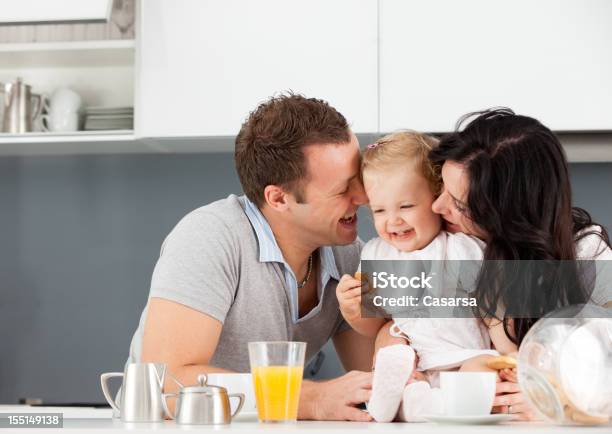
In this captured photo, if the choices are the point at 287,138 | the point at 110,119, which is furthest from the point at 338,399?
the point at 110,119

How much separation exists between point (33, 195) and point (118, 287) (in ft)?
1.45

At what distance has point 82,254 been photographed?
3207 millimetres

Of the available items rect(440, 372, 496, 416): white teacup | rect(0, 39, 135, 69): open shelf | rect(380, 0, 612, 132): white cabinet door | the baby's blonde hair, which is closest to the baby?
the baby's blonde hair

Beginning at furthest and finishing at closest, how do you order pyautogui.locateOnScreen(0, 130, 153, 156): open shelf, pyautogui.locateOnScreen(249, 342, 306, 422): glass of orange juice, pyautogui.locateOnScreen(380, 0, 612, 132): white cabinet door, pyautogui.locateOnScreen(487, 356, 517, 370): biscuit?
pyautogui.locateOnScreen(0, 130, 153, 156): open shelf, pyautogui.locateOnScreen(380, 0, 612, 132): white cabinet door, pyautogui.locateOnScreen(487, 356, 517, 370): biscuit, pyautogui.locateOnScreen(249, 342, 306, 422): glass of orange juice

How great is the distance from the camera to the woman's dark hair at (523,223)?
64.5 inches

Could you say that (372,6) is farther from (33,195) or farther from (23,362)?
(23,362)

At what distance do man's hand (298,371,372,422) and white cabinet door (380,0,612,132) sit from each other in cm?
132

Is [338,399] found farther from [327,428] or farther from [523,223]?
[523,223]

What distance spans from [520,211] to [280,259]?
58cm

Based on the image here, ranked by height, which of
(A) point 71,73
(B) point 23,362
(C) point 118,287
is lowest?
(B) point 23,362

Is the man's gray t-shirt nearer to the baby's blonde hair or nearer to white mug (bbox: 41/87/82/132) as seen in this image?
the baby's blonde hair

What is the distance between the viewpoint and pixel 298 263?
212 centimetres

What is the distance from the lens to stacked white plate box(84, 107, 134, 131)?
9.56 ft

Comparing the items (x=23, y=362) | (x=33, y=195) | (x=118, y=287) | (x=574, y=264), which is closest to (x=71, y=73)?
(x=33, y=195)
